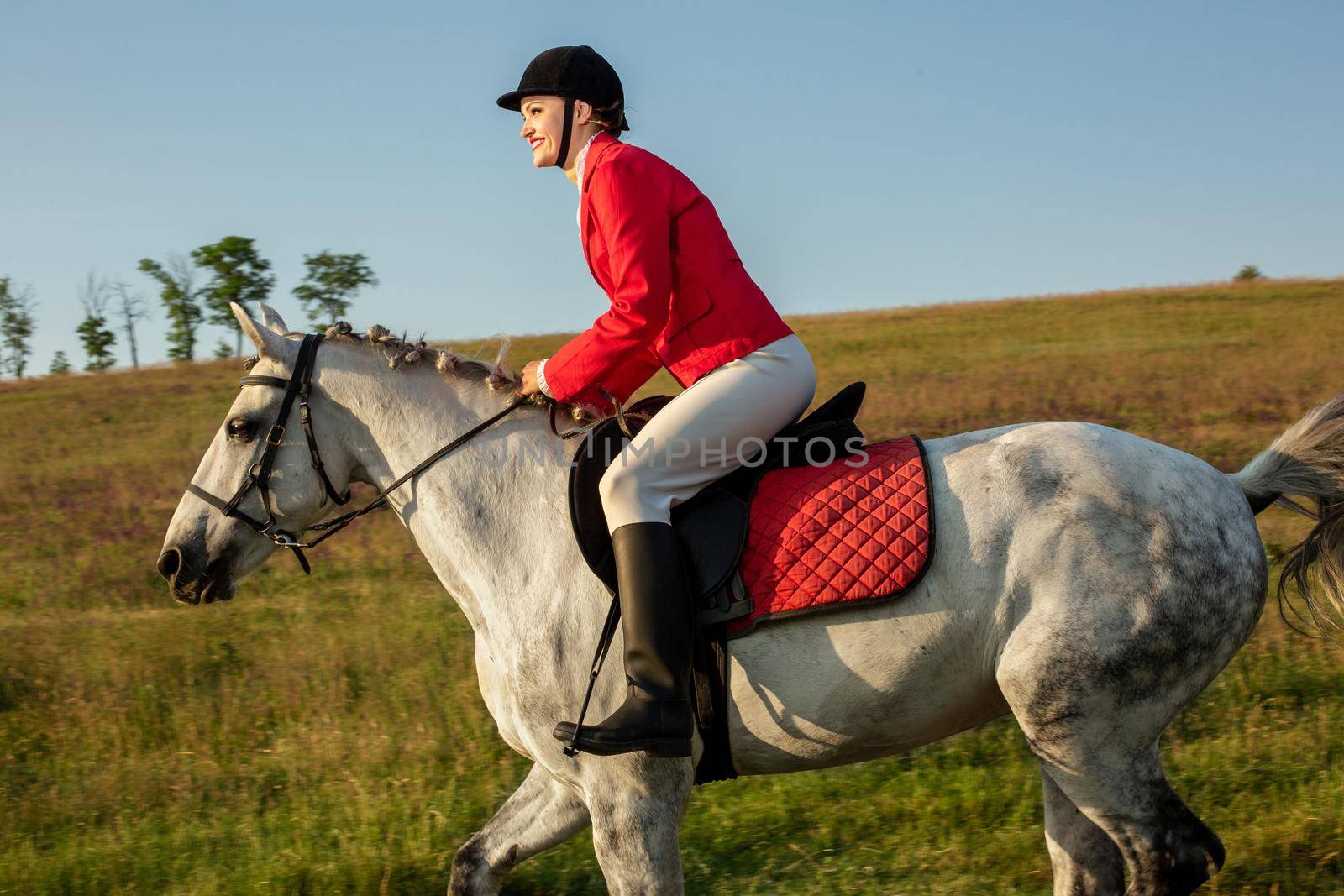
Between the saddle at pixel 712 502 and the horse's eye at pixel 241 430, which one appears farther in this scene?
the horse's eye at pixel 241 430

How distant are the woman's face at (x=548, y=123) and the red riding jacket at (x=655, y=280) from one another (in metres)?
0.11

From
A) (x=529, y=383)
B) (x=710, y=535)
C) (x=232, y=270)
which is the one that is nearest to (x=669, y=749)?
(x=710, y=535)

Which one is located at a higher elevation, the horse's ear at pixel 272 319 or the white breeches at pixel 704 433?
the horse's ear at pixel 272 319

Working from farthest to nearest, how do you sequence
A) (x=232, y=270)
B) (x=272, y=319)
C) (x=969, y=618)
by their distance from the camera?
(x=232, y=270) → (x=272, y=319) → (x=969, y=618)

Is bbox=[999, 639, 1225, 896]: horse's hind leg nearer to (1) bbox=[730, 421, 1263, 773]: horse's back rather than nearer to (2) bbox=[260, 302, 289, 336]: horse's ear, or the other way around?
(1) bbox=[730, 421, 1263, 773]: horse's back

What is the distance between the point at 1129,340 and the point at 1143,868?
83.7ft

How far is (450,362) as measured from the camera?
159 inches

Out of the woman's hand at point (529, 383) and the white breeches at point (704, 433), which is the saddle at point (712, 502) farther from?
the woman's hand at point (529, 383)

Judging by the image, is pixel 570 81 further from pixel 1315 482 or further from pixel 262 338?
pixel 1315 482

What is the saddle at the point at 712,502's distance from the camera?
354cm

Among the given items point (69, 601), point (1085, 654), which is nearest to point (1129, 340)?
point (69, 601)

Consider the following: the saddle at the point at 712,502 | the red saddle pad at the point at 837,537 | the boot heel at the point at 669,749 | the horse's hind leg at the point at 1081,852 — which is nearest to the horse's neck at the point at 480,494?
the saddle at the point at 712,502

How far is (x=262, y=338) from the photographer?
12.6 ft

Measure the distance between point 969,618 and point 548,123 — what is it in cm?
221
